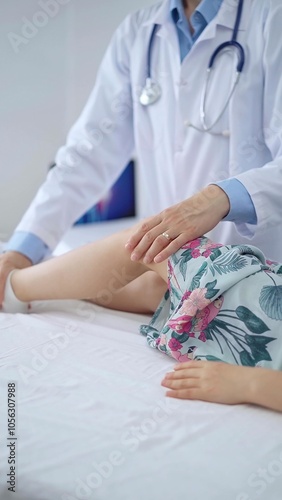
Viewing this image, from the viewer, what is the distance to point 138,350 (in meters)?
1.20

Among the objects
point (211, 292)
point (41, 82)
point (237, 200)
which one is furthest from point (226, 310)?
point (41, 82)

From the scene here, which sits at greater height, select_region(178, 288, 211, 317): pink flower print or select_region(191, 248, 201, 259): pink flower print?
select_region(191, 248, 201, 259): pink flower print

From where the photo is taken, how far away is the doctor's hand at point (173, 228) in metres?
1.21

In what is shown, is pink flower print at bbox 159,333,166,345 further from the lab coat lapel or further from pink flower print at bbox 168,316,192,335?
the lab coat lapel

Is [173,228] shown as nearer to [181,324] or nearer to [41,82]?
[181,324]

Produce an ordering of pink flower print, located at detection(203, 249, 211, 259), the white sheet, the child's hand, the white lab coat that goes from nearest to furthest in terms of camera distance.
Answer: the white sheet
the child's hand
pink flower print, located at detection(203, 249, 211, 259)
the white lab coat

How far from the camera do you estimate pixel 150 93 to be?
5.43 feet

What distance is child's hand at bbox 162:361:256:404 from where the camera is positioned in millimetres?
976

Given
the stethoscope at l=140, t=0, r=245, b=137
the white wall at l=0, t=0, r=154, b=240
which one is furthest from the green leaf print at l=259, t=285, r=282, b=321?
the white wall at l=0, t=0, r=154, b=240

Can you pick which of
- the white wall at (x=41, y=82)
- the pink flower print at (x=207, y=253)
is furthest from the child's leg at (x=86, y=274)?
the white wall at (x=41, y=82)

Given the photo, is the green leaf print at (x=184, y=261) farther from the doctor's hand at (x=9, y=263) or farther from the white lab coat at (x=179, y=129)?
the doctor's hand at (x=9, y=263)

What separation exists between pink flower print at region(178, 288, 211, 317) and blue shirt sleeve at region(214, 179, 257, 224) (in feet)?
0.80

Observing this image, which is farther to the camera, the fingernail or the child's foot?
the child's foot

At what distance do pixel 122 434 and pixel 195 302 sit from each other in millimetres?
337
